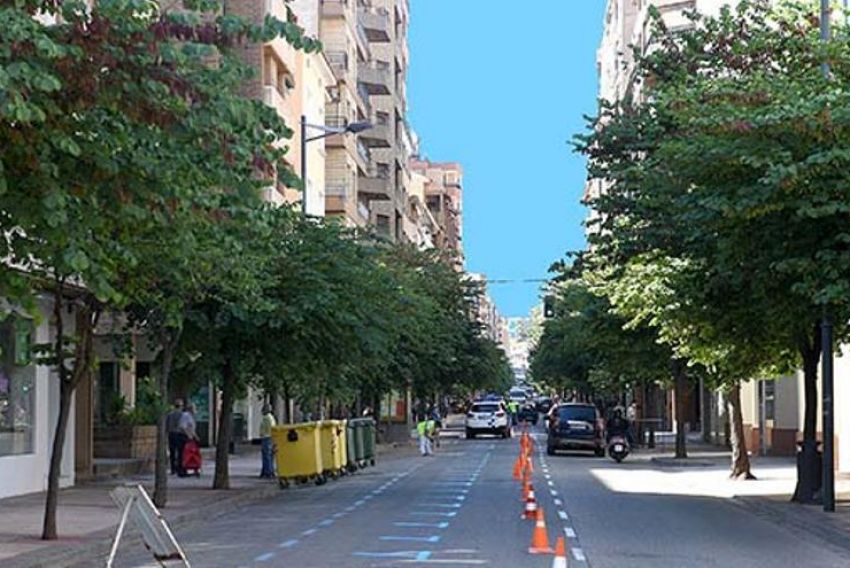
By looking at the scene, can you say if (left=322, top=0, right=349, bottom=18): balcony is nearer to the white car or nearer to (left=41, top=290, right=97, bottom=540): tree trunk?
the white car

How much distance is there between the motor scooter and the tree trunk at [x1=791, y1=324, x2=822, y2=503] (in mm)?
20337

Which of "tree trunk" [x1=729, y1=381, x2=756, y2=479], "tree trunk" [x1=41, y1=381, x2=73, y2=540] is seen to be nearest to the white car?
"tree trunk" [x1=729, y1=381, x2=756, y2=479]

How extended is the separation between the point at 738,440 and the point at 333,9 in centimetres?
4594

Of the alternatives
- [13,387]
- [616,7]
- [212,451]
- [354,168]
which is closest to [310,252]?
[13,387]

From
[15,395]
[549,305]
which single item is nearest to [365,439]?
[15,395]

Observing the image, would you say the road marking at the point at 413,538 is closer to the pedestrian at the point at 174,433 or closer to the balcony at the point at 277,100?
the pedestrian at the point at 174,433

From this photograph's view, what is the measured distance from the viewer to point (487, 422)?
76.2 metres

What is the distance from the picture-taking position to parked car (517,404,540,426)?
10484cm

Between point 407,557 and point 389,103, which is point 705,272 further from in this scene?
point 389,103

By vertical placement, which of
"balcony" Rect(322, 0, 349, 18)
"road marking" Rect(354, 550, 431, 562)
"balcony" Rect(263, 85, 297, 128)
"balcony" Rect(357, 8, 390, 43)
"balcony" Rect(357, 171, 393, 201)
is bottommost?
"road marking" Rect(354, 550, 431, 562)

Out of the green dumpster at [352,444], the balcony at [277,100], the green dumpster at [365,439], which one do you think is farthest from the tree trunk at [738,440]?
the balcony at [277,100]

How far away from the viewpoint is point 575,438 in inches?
2084

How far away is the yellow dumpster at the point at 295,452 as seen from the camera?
115 feet

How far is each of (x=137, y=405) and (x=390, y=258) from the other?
55.4 feet
